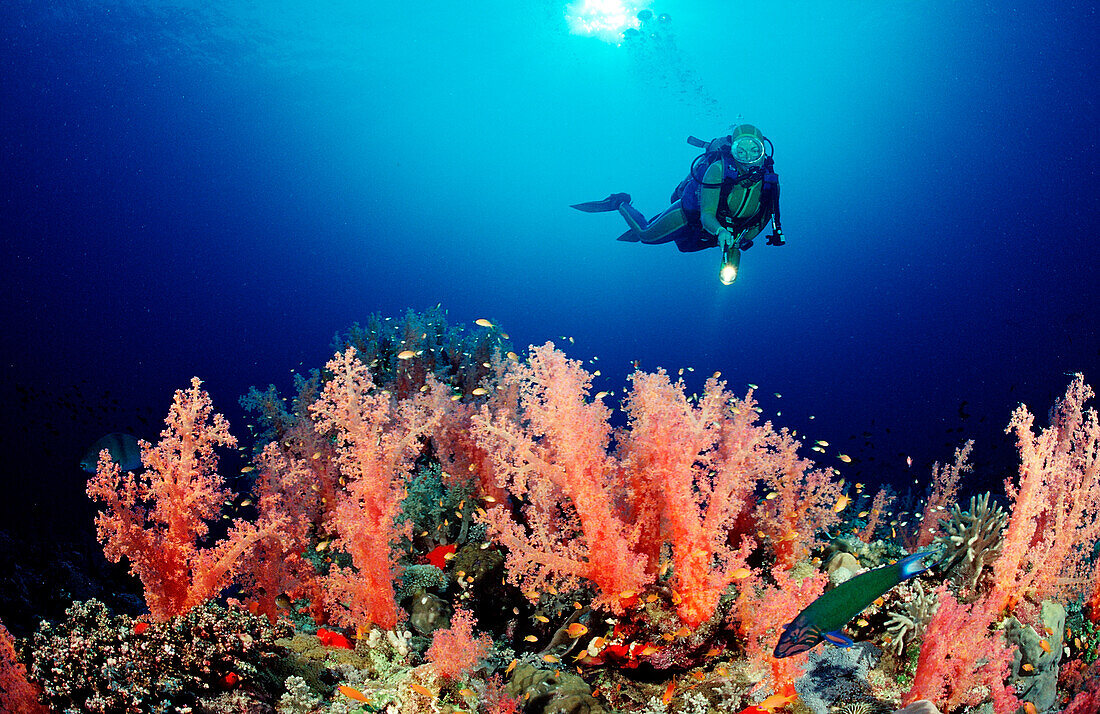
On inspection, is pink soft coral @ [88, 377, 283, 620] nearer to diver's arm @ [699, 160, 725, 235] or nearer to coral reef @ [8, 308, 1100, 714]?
coral reef @ [8, 308, 1100, 714]

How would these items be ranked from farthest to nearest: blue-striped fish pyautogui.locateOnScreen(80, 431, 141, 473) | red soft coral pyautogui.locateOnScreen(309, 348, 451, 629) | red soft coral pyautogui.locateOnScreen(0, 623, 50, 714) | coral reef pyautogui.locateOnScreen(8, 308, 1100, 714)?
blue-striped fish pyautogui.locateOnScreen(80, 431, 141, 473) → red soft coral pyautogui.locateOnScreen(309, 348, 451, 629) → coral reef pyautogui.locateOnScreen(8, 308, 1100, 714) → red soft coral pyautogui.locateOnScreen(0, 623, 50, 714)

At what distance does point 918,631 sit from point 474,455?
4441 millimetres

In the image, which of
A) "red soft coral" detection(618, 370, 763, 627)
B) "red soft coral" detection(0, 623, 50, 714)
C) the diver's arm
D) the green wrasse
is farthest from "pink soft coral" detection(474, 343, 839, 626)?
the diver's arm

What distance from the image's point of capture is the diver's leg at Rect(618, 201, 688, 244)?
396 inches

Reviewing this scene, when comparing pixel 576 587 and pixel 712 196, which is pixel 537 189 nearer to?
pixel 712 196

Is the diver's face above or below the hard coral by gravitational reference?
above

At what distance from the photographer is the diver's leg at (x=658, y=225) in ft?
33.0

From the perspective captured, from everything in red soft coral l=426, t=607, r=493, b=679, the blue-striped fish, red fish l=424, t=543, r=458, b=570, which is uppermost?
the blue-striped fish

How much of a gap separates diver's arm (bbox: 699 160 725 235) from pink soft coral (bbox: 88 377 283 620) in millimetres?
7579

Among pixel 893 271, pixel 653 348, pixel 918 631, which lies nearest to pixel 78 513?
pixel 918 631

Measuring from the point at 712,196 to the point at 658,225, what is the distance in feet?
8.36

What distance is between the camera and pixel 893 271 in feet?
298

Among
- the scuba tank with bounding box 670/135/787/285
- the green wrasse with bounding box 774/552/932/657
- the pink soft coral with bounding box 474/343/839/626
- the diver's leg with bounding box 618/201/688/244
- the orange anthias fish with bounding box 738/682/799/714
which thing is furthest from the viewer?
the diver's leg with bounding box 618/201/688/244

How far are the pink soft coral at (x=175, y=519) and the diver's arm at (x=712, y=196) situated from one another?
7.58 m
